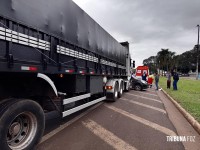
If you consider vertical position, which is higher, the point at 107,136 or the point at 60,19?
the point at 60,19

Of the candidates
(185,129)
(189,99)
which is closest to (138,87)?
(189,99)

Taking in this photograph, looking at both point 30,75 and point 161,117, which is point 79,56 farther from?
point 161,117

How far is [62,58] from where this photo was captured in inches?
195

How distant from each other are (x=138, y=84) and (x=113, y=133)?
1214 cm

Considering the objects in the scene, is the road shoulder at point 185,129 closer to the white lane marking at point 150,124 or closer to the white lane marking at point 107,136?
the white lane marking at point 150,124

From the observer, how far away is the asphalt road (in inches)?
168

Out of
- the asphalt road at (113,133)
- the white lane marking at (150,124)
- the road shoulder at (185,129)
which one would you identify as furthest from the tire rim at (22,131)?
the white lane marking at (150,124)

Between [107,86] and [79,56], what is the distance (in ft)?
12.4

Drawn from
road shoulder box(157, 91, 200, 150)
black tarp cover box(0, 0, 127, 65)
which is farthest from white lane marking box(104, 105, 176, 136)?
black tarp cover box(0, 0, 127, 65)

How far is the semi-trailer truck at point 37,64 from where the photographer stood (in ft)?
10.7

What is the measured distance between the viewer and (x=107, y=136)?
15.9ft

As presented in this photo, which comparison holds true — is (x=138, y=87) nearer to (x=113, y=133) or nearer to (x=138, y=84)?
(x=138, y=84)

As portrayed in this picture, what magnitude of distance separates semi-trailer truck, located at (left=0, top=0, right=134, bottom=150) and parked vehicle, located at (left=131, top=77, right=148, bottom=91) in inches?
422

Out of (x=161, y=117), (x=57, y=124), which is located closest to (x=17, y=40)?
(x=57, y=124)
